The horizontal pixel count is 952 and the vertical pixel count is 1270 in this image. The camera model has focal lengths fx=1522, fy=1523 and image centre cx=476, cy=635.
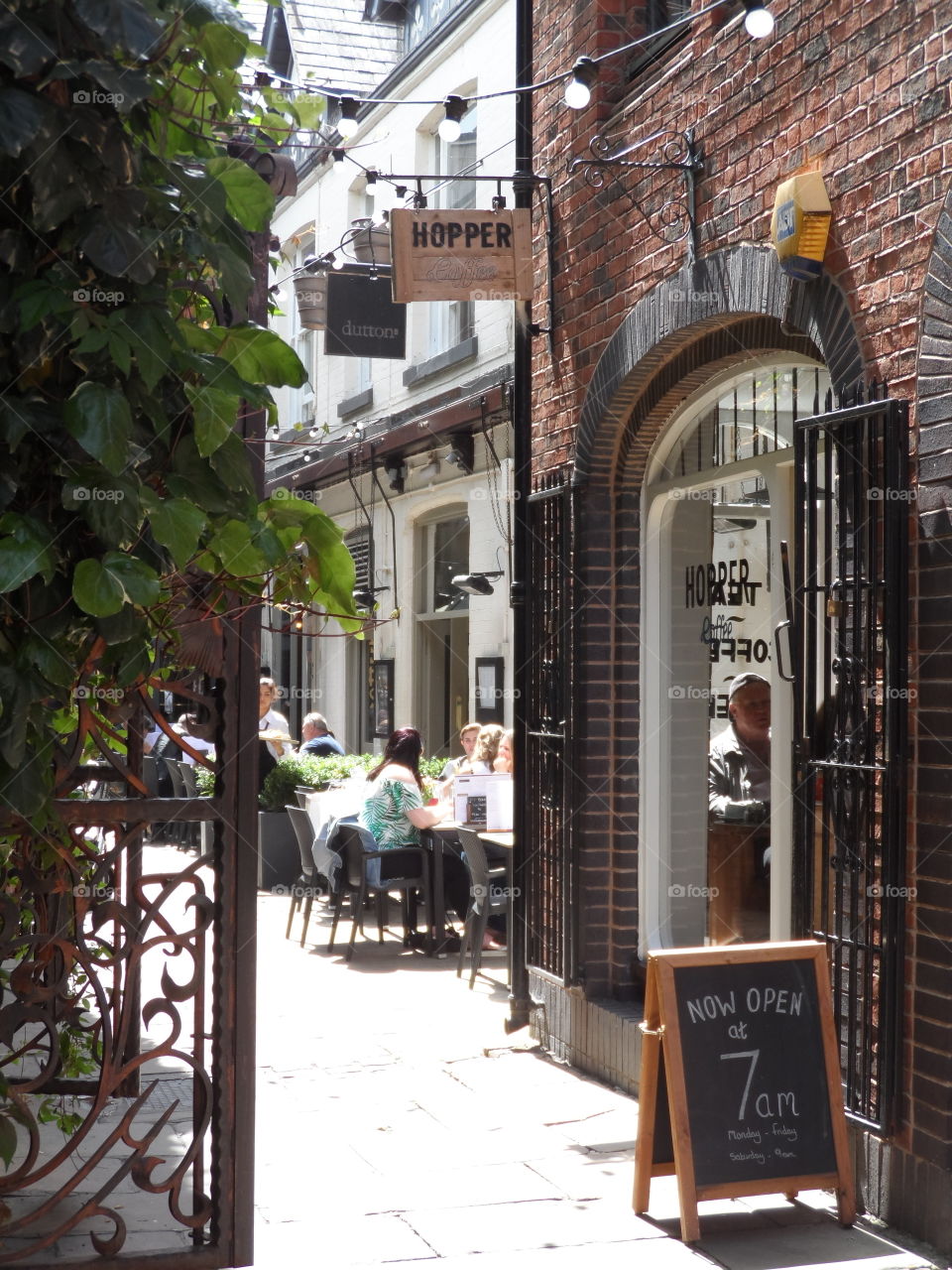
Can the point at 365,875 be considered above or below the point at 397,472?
below

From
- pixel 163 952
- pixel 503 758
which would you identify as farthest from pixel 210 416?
pixel 503 758

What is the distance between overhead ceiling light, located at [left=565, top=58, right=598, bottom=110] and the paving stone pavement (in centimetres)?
397

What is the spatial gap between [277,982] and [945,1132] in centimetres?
537

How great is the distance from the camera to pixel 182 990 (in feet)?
12.7

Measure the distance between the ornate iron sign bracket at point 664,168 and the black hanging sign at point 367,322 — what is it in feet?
19.4

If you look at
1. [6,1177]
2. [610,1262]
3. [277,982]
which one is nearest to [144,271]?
[6,1177]

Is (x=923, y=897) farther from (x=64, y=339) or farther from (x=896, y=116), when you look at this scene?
(x=64, y=339)

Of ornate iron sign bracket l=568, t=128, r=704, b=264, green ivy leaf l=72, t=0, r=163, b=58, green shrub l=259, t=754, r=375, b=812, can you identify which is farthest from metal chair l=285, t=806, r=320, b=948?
green ivy leaf l=72, t=0, r=163, b=58

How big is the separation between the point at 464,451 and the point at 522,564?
6.93m

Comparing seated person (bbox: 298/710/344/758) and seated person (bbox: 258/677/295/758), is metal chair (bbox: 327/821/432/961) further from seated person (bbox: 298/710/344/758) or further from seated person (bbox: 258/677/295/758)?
seated person (bbox: 298/710/344/758)

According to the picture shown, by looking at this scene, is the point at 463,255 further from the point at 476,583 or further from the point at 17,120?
the point at 476,583

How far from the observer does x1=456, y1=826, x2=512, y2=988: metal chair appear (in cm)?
874

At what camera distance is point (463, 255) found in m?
7.12

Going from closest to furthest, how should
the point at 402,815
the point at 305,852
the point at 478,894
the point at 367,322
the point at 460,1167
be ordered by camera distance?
1. the point at 460,1167
2. the point at 478,894
3. the point at 402,815
4. the point at 305,852
5. the point at 367,322
